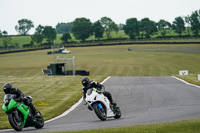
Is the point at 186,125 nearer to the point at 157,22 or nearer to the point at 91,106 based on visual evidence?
the point at 91,106

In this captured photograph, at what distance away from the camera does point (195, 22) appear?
169 m

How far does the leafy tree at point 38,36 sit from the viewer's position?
→ 173625 mm

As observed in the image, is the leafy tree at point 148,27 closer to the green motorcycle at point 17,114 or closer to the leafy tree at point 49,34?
the leafy tree at point 49,34

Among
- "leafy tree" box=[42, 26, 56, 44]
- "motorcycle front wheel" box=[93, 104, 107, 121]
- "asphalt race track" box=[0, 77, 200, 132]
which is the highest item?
"leafy tree" box=[42, 26, 56, 44]

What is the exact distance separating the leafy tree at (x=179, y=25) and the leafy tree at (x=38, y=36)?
210 ft

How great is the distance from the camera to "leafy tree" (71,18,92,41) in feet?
602

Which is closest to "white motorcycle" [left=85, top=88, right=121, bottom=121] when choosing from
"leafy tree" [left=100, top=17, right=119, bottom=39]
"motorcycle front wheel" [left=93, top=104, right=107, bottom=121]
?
"motorcycle front wheel" [left=93, top=104, right=107, bottom=121]

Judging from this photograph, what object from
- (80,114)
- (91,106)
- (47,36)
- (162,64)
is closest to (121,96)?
(80,114)

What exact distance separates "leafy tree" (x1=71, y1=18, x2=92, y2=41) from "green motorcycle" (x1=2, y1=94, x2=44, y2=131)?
171m

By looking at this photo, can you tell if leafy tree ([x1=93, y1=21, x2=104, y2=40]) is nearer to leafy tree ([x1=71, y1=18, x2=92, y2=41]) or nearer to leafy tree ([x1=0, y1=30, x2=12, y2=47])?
leafy tree ([x1=71, y1=18, x2=92, y2=41])

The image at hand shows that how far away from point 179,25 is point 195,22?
1540cm

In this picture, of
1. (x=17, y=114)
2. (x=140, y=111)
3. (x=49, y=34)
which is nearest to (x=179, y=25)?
(x=49, y=34)

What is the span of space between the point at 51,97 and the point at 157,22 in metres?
171

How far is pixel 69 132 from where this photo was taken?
10.5 m
